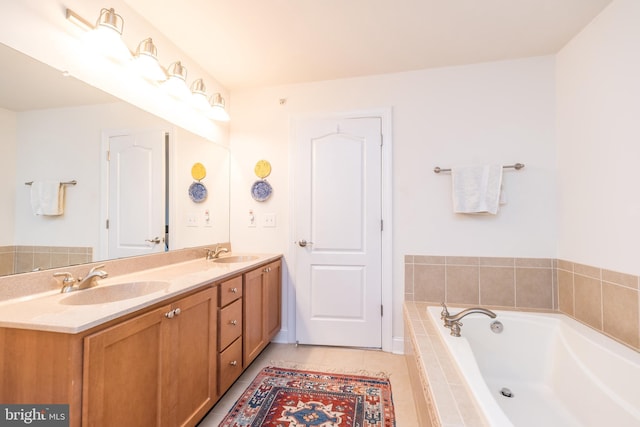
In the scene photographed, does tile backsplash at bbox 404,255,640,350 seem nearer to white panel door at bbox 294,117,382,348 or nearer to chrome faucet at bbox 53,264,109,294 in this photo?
white panel door at bbox 294,117,382,348

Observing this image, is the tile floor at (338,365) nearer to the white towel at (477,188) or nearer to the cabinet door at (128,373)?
the cabinet door at (128,373)

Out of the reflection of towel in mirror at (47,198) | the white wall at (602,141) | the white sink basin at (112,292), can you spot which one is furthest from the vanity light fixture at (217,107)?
the white wall at (602,141)

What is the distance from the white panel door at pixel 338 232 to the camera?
2324mm

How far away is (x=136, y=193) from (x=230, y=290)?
0.85 m

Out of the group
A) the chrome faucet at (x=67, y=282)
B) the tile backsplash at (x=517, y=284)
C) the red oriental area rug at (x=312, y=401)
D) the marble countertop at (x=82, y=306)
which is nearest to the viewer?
the marble countertop at (x=82, y=306)

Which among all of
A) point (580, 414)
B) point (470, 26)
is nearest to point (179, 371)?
point (580, 414)

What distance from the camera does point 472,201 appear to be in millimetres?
2064

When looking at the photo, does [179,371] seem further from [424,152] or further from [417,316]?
[424,152]

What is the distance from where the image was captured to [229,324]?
165cm

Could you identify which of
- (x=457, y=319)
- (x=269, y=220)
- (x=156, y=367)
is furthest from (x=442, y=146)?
(x=156, y=367)

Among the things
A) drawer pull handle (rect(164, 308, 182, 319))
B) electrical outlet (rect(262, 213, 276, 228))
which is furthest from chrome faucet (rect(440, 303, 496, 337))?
electrical outlet (rect(262, 213, 276, 228))

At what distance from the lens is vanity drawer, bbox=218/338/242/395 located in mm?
1560

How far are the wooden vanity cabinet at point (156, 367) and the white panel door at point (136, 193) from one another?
645 mm

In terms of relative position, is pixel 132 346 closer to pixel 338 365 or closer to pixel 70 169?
pixel 70 169
